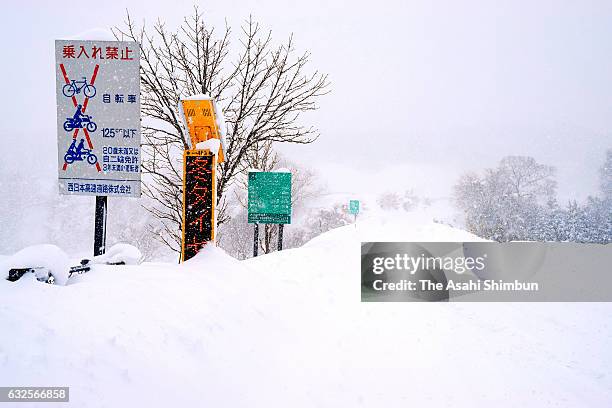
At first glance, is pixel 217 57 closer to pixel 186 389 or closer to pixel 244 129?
pixel 244 129

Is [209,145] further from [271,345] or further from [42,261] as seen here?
[271,345]

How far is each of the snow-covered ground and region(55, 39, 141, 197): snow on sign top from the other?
173cm

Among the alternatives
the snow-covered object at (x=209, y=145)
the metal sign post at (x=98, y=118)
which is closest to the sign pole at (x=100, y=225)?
the metal sign post at (x=98, y=118)

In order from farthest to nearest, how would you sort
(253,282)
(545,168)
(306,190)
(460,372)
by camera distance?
(306,190) < (545,168) < (253,282) < (460,372)

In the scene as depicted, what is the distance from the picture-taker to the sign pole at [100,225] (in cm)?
592

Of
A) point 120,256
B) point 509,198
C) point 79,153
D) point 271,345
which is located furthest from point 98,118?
point 509,198

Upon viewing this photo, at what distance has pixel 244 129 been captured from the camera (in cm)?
1206

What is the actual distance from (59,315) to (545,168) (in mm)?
49208

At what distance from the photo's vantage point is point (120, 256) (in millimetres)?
5695

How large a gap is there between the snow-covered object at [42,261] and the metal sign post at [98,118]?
2.10 metres

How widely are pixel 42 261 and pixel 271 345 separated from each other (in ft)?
8.96

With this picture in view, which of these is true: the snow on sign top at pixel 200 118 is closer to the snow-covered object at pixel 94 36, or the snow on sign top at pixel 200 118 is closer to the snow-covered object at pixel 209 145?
the snow-covered object at pixel 209 145

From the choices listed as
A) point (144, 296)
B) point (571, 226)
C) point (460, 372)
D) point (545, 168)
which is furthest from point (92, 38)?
point (545, 168)

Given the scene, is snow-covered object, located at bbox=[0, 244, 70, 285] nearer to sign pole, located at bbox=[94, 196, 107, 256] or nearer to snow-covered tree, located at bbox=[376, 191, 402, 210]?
sign pole, located at bbox=[94, 196, 107, 256]
